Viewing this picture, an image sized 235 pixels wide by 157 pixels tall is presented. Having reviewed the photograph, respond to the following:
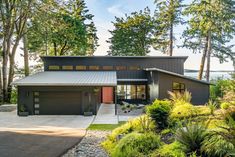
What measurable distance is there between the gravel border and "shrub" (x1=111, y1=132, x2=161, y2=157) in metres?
0.88

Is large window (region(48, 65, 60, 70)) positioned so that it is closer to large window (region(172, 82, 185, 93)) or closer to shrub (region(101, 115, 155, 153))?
large window (region(172, 82, 185, 93))

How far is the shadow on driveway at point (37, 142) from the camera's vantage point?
8781 mm

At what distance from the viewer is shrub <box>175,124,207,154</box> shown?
21.7ft

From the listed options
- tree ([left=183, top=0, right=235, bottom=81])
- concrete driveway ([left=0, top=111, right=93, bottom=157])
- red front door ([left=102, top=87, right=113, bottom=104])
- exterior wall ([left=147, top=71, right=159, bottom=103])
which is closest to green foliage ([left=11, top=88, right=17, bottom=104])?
red front door ([left=102, top=87, right=113, bottom=104])

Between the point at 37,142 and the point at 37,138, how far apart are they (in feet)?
2.89

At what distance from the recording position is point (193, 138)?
6.69 metres

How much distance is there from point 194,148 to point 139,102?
19.7 m

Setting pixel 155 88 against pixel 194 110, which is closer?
pixel 194 110

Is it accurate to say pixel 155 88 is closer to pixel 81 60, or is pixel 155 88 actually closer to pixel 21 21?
pixel 81 60

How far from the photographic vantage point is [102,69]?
2627cm

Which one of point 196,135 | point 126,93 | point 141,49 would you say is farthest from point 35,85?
point 141,49

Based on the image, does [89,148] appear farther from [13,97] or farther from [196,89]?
[13,97]

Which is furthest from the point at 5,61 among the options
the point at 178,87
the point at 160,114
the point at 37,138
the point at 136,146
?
the point at 136,146

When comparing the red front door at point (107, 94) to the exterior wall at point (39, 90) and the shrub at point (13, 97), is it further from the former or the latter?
the shrub at point (13, 97)
